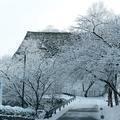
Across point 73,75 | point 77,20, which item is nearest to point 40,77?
point 73,75

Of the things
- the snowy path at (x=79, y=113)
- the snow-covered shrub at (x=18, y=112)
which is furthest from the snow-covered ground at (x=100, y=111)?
the snow-covered shrub at (x=18, y=112)

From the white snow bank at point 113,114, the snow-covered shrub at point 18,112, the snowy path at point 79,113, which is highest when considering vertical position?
the white snow bank at point 113,114

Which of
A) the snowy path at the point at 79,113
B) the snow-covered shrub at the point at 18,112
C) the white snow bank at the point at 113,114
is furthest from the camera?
the snow-covered shrub at the point at 18,112

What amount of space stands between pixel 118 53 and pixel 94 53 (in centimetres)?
326

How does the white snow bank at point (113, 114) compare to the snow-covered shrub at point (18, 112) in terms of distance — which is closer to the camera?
the white snow bank at point (113, 114)

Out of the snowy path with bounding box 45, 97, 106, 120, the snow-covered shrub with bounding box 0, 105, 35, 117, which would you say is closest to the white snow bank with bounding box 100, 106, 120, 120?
the snowy path with bounding box 45, 97, 106, 120

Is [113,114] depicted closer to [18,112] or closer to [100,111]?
[100,111]

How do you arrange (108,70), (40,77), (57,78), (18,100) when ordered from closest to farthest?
(108,70), (40,77), (57,78), (18,100)

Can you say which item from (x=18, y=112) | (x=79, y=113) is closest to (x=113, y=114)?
(x=79, y=113)

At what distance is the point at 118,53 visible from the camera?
22672 millimetres

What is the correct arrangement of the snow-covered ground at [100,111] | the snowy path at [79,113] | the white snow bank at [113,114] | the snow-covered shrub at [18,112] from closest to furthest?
the white snow bank at [113,114] < the snow-covered ground at [100,111] < the snowy path at [79,113] < the snow-covered shrub at [18,112]

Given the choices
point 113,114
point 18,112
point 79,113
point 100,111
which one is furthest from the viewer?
point 100,111

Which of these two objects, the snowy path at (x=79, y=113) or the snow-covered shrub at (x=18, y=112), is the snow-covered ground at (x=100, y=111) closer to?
the snowy path at (x=79, y=113)

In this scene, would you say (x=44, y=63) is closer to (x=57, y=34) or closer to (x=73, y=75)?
(x=73, y=75)
